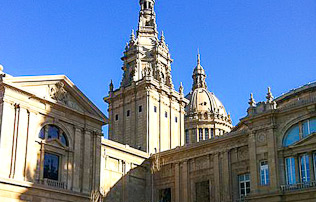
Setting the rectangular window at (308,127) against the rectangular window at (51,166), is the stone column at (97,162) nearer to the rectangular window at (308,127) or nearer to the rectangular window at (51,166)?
the rectangular window at (51,166)

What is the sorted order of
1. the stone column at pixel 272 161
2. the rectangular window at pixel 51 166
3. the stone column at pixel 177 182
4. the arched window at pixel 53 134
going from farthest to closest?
1. the stone column at pixel 177 182
2. the stone column at pixel 272 161
3. the arched window at pixel 53 134
4. the rectangular window at pixel 51 166

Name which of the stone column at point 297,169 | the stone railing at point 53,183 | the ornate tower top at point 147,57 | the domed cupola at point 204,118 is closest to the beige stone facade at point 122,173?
the stone railing at point 53,183

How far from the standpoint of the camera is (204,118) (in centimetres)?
10119

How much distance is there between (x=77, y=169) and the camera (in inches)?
1673

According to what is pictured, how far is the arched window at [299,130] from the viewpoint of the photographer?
1699 inches

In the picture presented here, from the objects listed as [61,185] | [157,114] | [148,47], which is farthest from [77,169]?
[148,47]

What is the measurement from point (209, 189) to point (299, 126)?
13.5 metres

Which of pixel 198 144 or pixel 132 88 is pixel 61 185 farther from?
pixel 132 88

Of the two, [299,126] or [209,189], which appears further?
[209,189]

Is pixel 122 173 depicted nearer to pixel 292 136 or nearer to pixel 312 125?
pixel 292 136

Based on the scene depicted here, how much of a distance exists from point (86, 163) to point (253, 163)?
15.0m

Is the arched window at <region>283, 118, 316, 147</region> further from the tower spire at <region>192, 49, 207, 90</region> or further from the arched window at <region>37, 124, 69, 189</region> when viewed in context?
the tower spire at <region>192, 49, 207, 90</region>

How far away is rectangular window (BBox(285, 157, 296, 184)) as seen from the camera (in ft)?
141

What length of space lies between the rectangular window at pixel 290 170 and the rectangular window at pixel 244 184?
678 cm
